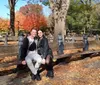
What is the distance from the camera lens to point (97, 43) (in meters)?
20.4

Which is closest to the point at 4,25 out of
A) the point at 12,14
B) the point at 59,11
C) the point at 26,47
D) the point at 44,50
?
the point at 12,14

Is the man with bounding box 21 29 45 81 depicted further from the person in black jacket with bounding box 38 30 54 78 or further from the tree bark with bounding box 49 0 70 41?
the tree bark with bounding box 49 0 70 41

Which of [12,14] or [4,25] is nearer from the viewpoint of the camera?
[12,14]

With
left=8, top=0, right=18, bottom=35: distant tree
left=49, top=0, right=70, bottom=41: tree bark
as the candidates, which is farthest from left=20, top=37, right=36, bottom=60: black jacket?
left=8, top=0, right=18, bottom=35: distant tree

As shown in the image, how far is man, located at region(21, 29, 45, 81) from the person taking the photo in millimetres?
9133

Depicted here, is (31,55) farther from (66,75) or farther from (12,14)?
(12,14)

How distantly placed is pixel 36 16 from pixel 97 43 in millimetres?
49504

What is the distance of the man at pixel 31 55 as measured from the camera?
360 inches

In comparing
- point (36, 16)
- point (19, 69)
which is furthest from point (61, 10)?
point (36, 16)

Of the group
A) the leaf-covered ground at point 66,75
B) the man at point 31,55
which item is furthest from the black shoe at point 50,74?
the man at point 31,55

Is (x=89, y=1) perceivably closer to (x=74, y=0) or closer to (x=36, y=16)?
(x=74, y=0)

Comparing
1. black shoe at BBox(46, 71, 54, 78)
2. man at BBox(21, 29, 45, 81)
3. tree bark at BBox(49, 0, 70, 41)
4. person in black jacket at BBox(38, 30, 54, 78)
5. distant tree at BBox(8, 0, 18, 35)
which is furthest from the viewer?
distant tree at BBox(8, 0, 18, 35)

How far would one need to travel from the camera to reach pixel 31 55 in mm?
9180

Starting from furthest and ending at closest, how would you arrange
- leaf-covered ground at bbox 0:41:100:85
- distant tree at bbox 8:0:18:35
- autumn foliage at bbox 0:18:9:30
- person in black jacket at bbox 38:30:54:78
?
autumn foliage at bbox 0:18:9:30 < distant tree at bbox 8:0:18:35 < person in black jacket at bbox 38:30:54:78 < leaf-covered ground at bbox 0:41:100:85
